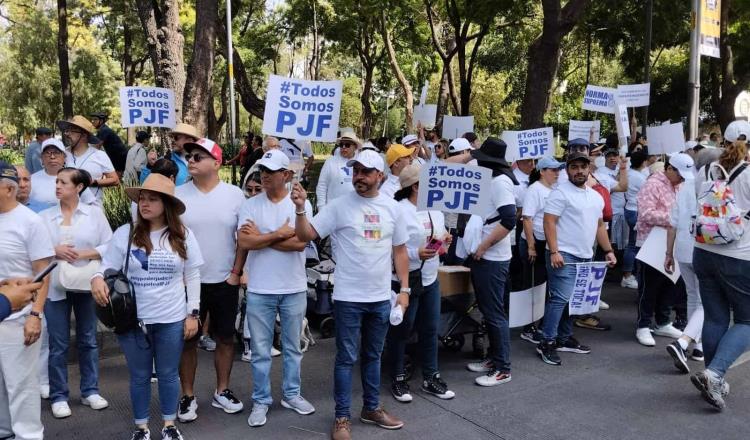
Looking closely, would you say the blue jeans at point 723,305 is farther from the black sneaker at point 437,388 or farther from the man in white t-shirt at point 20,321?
the man in white t-shirt at point 20,321

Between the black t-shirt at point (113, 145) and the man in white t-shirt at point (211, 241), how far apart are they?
18.7 ft

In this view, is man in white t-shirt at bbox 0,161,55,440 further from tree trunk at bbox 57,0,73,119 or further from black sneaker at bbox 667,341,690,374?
tree trunk at bbox 57,0,73,119

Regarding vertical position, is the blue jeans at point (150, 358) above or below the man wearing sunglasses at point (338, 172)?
below

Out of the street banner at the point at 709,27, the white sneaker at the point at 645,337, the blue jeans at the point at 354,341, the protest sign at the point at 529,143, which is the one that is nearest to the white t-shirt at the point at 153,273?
the blue jeans at the point at 354,341

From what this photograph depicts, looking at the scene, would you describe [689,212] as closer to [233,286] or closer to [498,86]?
[233,286]

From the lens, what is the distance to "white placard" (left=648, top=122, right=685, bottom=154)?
8539mm

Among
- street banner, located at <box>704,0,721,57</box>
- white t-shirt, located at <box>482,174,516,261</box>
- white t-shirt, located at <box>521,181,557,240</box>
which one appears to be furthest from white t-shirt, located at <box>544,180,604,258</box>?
street banner, located at <box>704,0,721,57</box>

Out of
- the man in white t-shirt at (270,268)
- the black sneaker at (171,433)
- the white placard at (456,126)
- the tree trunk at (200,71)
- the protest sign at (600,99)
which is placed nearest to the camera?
the black sneaker at (171,433)

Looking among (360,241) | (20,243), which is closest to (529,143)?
(360,241)

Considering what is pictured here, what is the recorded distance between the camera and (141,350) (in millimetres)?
3924

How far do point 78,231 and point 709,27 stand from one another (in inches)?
438

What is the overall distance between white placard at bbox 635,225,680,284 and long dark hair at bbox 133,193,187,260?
4337 millimetres

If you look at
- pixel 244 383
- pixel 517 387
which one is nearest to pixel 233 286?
pixel 244 383

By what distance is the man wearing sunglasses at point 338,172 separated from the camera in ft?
25.6
